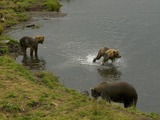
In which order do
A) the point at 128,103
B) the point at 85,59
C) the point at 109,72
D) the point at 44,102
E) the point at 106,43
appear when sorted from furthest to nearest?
the point at 106,43 < the point at 85,59 < the point at 109,72 < the point at 128,103 < the point at 44,102

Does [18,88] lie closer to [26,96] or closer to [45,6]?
[26,96]

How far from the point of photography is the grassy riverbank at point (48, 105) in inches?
496

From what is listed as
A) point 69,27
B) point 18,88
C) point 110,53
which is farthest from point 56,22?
point 18,88

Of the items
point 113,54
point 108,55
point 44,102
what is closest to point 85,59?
point 108,55

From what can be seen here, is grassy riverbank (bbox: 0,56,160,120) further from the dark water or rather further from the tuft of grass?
the tuft of grass

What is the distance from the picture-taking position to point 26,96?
14.5 meters

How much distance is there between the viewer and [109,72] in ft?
72.1

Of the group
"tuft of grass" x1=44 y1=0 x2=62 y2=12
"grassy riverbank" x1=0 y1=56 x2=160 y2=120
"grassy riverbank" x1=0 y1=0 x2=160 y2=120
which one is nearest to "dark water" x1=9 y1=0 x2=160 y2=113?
"tuft of grass" x1=44 y1=0 x2=62 y2=12

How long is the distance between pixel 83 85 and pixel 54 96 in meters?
4.96

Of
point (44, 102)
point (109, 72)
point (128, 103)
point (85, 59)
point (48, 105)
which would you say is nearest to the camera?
point (48, 105)

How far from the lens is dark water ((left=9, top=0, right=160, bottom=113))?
2044 centimetres

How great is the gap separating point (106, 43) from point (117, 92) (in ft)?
40.4

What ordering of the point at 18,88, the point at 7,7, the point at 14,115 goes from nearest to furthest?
the point at 14,115
the point at 18,88
the point at 7,7

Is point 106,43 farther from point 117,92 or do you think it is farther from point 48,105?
point 48,105
